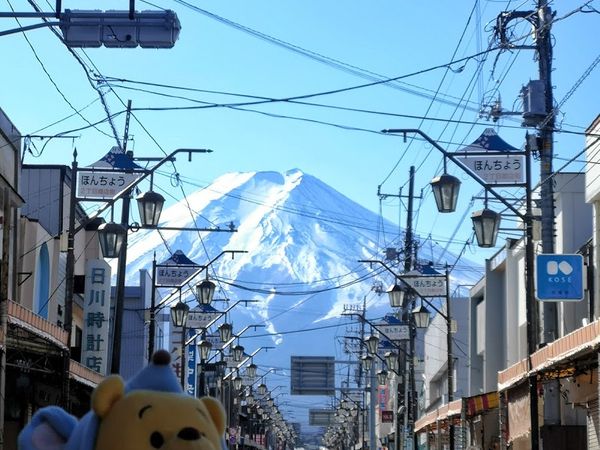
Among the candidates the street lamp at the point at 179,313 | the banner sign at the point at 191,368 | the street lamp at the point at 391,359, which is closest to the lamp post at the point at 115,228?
the street lamp at the point at 179,313

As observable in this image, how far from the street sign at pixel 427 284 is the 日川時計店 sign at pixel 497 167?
42.0ft

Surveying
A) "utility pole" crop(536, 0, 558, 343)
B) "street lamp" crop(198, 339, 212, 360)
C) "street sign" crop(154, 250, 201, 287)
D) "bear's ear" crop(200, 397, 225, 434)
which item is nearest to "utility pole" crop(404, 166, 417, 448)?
"street lamp" crop(198, 339, 212, 360)

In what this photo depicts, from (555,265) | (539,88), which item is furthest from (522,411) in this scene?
(539,88)

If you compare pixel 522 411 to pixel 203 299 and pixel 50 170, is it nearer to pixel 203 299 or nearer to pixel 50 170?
pixel 203 299

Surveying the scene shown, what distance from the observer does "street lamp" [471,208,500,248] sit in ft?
69.3

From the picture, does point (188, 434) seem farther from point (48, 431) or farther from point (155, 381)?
point (48, 431)

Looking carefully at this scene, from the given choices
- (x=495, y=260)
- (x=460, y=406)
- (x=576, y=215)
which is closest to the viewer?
(x=460, y=406)

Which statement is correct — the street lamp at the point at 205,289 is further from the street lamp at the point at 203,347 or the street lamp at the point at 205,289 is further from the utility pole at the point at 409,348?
the street lamp at the point at 203,347

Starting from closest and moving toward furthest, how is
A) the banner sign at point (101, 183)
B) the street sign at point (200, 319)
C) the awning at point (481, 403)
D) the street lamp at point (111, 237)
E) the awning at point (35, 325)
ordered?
the awning at point (35, 325), the street lamp at point (111, 237), the banner sign at point (101, 183), the awning at point (481, 403), the street sign at point (200, 319)

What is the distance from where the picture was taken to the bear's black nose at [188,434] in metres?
8.09

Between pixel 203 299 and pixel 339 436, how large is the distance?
116 meters

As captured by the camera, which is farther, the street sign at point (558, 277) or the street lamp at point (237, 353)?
the street lamp at point (237, 353)

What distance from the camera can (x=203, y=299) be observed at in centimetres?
3600

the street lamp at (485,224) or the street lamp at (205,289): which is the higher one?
the street lamp at (205,289)
